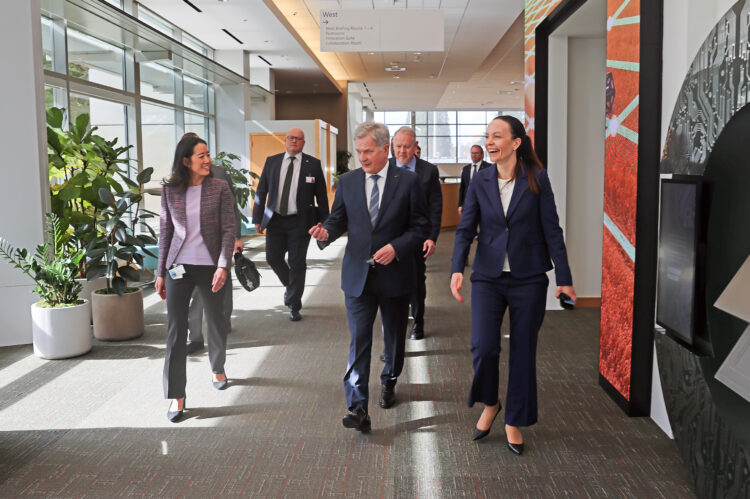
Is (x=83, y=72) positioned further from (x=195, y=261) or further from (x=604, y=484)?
(x=604, y=484)

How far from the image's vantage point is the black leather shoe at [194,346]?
5.14 metres

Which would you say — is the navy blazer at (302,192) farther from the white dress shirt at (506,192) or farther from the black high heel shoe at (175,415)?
the white dress shirt at (506,192)

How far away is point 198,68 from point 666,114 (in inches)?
387

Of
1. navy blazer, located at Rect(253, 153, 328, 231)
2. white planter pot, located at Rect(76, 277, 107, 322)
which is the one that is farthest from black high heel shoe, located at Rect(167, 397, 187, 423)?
white planter pot, located at Rect(76, 277, 107, 322)

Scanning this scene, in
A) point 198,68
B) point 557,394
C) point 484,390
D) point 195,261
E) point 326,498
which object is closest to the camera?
point 326,498

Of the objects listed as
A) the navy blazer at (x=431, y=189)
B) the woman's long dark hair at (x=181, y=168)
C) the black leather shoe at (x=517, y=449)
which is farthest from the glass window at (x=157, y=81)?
the black leather shoe at (x=517, y=449)

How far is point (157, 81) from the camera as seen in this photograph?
35.7 ft

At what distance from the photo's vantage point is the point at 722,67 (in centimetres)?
259

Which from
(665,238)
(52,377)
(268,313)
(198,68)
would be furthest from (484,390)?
(198,68)

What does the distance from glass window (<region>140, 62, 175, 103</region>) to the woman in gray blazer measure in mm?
7183

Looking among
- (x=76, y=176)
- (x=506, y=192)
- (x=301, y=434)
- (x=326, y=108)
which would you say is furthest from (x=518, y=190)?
(x=326, y=108)

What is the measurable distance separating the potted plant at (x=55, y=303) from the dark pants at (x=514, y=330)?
3269 mm

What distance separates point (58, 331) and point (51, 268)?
19.5 inches

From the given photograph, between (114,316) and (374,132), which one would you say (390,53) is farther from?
(374,132)
